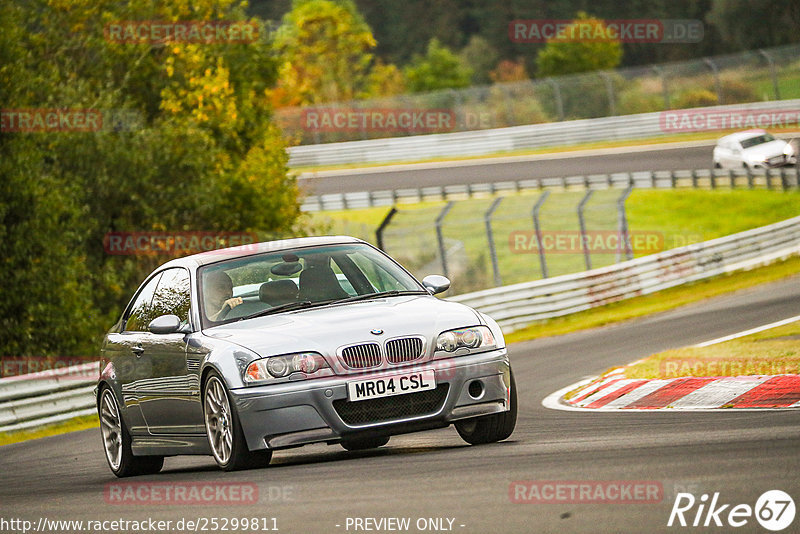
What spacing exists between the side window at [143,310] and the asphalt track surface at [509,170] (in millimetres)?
33503

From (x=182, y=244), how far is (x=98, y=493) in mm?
21859

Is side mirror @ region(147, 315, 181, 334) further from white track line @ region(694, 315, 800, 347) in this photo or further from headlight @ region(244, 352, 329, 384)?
white track line @ region(694, 315, 800, 347)

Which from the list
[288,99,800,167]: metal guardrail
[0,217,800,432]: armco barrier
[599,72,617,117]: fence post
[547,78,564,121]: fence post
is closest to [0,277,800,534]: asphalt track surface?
[0,217,800,432]: armco barrier

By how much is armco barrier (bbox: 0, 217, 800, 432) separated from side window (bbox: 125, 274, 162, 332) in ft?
24.9

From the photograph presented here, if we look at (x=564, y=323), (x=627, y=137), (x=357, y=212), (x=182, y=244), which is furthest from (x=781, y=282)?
(x=627, y=137)

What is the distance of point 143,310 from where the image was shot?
31.3 feet

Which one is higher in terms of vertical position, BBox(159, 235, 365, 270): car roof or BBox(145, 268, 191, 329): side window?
BBox(159, 235, 365, 270): car roof

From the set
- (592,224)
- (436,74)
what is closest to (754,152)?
(592,224)

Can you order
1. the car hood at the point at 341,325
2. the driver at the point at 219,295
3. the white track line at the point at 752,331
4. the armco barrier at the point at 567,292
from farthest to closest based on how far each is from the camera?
1. the armco barrier at the point at 567,292
2. the white track line at the point at 752,331
3. the driver at the point at 219,295
4. the car hood at the point at 341,325

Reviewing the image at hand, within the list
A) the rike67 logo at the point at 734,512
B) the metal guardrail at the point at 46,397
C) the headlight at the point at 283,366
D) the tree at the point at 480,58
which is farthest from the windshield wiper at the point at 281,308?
the tree at the point at 480,58

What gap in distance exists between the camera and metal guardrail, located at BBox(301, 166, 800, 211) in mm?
38562

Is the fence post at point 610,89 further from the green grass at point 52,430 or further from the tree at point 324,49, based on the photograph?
the green grass at point 52,430

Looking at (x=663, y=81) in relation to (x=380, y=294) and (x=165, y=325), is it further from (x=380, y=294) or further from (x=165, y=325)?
(x=165, y=325)

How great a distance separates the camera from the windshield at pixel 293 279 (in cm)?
858
